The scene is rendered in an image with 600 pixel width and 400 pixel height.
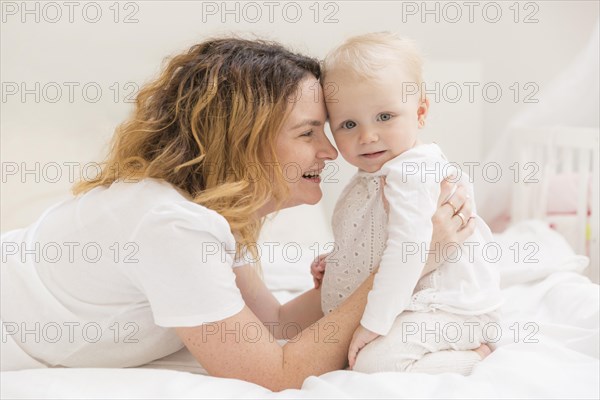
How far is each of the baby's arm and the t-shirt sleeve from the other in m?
0.25

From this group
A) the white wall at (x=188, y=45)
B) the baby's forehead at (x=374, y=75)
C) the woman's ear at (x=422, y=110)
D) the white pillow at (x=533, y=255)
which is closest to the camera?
the baby's forehead at (x=374, y=75)

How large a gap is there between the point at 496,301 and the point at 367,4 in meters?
2.06

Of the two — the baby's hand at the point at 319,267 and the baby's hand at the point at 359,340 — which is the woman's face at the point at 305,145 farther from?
the baby's hand at the point at 359,340

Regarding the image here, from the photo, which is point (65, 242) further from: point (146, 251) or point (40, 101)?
point (40, 101)

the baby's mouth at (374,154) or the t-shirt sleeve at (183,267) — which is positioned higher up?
the baby's mouth at (374,154)

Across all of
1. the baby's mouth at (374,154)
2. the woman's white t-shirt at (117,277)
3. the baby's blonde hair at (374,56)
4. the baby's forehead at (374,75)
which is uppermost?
the baby's blonde hair at (374,56)

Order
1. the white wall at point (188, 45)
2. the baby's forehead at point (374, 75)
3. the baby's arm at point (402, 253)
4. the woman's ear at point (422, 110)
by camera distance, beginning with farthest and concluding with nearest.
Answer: the white wall at point (188, 45) < the woman's ear at point (422, 110) < the baby's forehead at point (374, 75) < the baby's arm at point (402, 253)

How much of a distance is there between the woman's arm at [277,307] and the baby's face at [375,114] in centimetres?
37

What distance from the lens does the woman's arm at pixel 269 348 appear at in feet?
3.64

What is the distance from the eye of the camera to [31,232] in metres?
1.32

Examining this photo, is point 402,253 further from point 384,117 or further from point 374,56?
point 374,56

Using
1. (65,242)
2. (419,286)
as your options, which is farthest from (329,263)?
(65,242)

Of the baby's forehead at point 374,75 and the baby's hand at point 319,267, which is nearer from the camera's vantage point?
the baby's forehead at point 374,75

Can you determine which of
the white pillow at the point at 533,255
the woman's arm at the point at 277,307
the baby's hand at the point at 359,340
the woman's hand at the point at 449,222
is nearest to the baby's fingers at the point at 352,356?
the baby's hand at the point at 359,340
